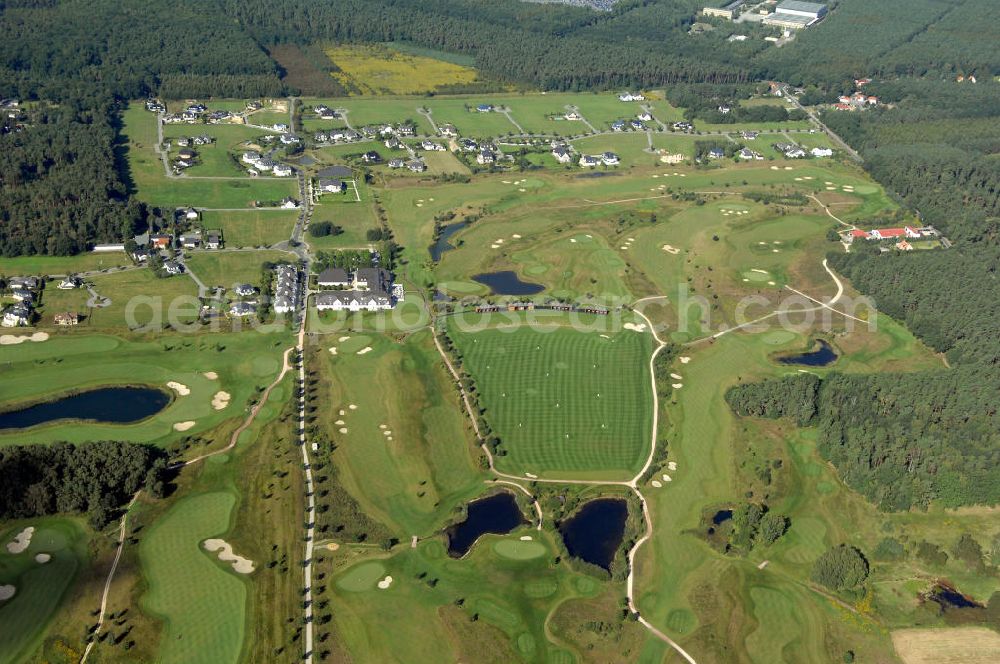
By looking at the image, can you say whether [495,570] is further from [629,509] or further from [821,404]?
[821,404]

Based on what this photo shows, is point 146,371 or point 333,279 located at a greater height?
point 333,279

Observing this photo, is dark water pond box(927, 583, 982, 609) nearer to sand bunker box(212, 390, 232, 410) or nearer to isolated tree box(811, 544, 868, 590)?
isolated tree box(811, 544, 868, 590)

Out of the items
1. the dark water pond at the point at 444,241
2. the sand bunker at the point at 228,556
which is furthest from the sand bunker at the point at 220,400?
the dark water pond at the point at 444,241

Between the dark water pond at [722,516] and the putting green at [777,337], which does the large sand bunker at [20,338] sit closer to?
the dark water pond at [722,516]

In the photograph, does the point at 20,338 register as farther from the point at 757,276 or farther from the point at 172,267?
the point at 757,276

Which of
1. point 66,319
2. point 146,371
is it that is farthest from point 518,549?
point 66,319

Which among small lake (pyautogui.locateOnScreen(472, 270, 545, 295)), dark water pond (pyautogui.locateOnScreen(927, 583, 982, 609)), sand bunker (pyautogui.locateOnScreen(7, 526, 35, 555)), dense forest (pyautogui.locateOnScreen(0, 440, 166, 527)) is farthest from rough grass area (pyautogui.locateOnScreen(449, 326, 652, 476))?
sand bunker (pyautogui.locateOnScreen(7, 526, 35, 555))

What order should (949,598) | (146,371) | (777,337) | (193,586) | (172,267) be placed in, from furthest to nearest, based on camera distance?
(172,267), (777,337), (146,371), (949,598), (193,586)
